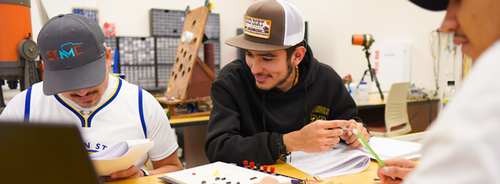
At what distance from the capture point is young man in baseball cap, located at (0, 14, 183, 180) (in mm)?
1052

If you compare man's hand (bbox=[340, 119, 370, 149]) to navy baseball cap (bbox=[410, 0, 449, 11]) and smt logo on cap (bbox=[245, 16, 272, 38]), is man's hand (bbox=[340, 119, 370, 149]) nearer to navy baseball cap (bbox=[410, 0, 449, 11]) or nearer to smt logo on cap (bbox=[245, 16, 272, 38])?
smt logo on cap (bbox=[245, 16, 272, 38])

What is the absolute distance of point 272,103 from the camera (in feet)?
4.75

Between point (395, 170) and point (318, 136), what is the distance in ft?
1.04

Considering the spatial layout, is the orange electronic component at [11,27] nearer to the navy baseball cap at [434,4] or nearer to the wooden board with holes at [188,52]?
the wooden board with holes at [188,52]

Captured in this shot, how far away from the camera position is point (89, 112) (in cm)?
119

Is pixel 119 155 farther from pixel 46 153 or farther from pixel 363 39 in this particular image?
pixel 363 39

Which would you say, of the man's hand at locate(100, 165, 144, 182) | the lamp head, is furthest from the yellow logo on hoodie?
the lamp head

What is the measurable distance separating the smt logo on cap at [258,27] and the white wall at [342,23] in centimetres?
266

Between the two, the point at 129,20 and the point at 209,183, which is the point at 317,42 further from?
the point at 209,183

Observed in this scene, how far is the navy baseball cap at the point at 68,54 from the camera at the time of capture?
104cm

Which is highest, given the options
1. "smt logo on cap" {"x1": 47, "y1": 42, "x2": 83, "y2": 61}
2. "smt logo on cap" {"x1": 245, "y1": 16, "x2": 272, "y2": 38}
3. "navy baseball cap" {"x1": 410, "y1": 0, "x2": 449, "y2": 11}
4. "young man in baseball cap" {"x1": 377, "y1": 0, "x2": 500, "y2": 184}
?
"smt logo on cap" {"x1": 245, "y1": 16, "x2": 272, "y2": 38}

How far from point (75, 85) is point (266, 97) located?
28.9 inches

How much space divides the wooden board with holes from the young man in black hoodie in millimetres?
975

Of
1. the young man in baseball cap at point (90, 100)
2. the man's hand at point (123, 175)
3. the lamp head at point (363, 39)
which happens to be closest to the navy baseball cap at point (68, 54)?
the young man in baseball cap at point (90, 100)
